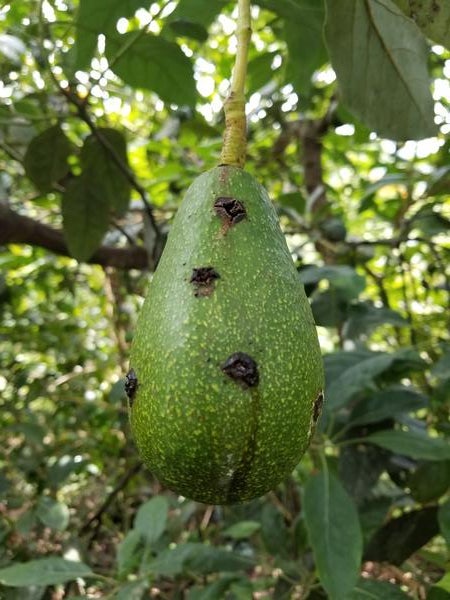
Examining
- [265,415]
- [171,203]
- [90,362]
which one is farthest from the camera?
[90,362]

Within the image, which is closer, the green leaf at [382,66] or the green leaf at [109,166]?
the green leaf at [382,66]

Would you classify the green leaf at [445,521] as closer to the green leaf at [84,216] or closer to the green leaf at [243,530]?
the green leaf at [243,530]

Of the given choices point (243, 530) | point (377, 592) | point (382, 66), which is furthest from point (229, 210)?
point (243, 530)

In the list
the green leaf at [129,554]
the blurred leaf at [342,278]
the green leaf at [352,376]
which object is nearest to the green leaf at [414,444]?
the green leaf at [352,376]

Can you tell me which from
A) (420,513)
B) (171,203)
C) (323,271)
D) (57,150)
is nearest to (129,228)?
(171,203)

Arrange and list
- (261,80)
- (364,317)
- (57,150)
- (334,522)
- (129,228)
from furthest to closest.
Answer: (129,228) → (261,80) → (364,317) → (57,150) → (334,522)

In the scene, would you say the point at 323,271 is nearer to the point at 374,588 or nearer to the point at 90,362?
the point at 374,588
